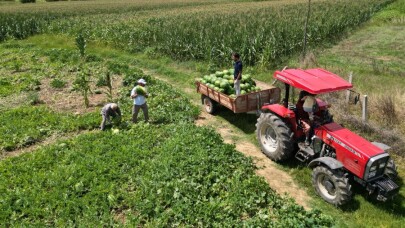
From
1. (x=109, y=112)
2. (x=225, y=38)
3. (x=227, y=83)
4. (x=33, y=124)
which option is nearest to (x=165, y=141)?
(x=109, y=112)

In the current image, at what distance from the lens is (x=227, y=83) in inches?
456

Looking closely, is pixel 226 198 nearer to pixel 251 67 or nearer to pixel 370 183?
pixel 370 183

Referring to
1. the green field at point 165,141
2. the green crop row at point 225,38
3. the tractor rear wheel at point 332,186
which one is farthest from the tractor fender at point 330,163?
the green crop row at point 225,38

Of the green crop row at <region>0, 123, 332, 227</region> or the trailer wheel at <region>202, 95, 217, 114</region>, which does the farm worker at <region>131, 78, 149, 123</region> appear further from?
the trailer wheel at <region>202, 95, 217, 114</region>

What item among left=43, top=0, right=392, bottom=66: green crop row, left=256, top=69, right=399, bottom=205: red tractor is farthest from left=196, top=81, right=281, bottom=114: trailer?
left=43, top=0, right=392, bottom=66: green crop row

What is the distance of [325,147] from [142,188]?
14.6ft

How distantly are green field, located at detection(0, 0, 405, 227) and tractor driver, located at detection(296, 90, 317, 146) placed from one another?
106 cm

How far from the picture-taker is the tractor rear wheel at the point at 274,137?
8.59 m

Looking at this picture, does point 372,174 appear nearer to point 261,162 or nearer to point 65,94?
point 261,162

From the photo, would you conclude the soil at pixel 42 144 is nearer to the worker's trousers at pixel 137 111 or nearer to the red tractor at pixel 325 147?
the worker's trousers at pixel 137 111

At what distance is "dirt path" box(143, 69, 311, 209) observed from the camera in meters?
7.95

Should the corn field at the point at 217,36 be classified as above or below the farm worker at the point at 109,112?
above

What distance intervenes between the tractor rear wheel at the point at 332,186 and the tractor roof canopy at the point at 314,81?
1794 mm

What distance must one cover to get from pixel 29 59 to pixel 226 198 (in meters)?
18.1
